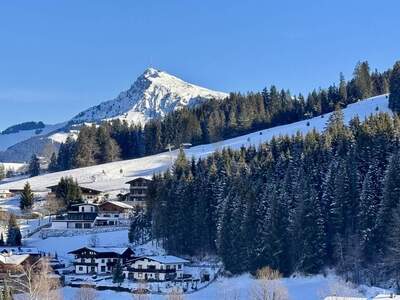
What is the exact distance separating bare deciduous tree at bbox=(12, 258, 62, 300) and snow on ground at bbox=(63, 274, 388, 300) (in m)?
3.28

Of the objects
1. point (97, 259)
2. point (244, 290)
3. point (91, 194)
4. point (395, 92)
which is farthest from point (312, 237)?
point (395, 92)

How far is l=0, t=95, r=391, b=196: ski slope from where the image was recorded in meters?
129

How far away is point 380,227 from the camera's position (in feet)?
203

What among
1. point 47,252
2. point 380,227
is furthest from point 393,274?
point 47,252

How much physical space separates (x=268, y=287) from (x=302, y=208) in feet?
37.6

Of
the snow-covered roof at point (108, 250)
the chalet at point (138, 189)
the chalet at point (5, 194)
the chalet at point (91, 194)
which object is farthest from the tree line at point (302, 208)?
the chalet at point (5, 194)

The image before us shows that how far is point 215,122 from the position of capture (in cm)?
15350

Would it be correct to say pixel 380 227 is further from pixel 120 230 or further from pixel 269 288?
pixel 120 230

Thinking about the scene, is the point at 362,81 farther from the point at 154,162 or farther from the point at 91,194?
the point at 91,194

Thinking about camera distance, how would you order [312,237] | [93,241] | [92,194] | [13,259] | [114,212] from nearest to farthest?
[312,237], [13,259], [93,241], [114,212], [92,194]

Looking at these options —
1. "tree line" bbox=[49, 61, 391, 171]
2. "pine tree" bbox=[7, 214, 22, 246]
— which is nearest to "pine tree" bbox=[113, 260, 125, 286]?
"pine tree" bbox=[7, 214, 22, 246]

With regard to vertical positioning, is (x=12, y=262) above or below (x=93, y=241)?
below

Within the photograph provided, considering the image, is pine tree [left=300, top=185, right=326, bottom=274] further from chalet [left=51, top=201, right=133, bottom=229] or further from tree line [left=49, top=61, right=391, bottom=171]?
tree line [left=49, top=61, right=391, bottom=171]

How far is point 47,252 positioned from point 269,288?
38.2 meters
